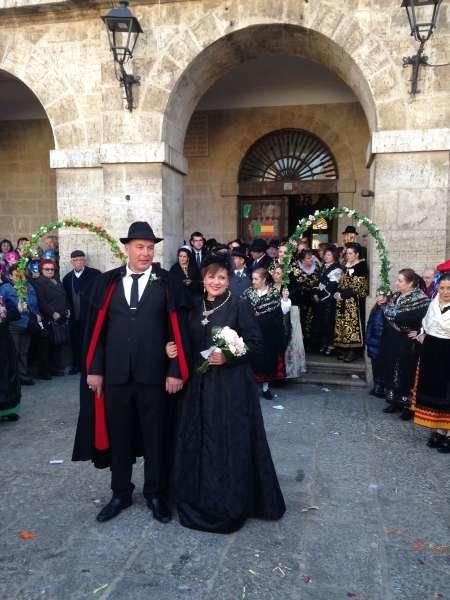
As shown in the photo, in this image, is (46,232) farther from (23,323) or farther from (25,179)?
(25,179)

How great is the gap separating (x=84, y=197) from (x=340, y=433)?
16.9ft

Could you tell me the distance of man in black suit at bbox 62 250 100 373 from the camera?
802cm

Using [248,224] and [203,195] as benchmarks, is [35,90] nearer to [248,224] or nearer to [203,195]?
[203,195]

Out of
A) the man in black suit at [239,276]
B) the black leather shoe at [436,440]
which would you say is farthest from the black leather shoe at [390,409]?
the man in black suit at [239,276]

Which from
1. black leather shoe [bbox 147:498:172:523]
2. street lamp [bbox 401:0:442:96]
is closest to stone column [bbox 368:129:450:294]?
street lamp [bbox 401:0:442:96]

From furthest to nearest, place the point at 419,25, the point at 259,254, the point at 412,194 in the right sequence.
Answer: the point at 259,254 → the point at 412,194 → the point at 419,25

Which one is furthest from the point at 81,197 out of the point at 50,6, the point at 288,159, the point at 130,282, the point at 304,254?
the point at 130,282

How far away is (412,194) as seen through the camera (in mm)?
6941

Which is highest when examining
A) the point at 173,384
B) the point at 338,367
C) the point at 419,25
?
the point at 419,25

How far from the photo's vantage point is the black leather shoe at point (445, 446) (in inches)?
198

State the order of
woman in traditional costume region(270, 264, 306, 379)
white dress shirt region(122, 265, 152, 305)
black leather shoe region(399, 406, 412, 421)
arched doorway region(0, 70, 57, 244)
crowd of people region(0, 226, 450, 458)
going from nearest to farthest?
white dress shirt region(122, 265, 152, 305), black leather shoe region(399, 406, 412, 421), crowd of people region(0, 226, 450, 458), woman in traditional costume region(270, 264, 306, 379), arched doorway region(0, 70, 57, 244)

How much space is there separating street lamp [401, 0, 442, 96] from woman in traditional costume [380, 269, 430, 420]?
8.84 ft

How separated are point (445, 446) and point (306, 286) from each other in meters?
3.60

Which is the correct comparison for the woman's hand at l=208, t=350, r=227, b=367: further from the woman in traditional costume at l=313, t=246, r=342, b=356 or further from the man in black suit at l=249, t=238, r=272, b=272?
the man in black suit at l=249, t=238, r=272, b=272
